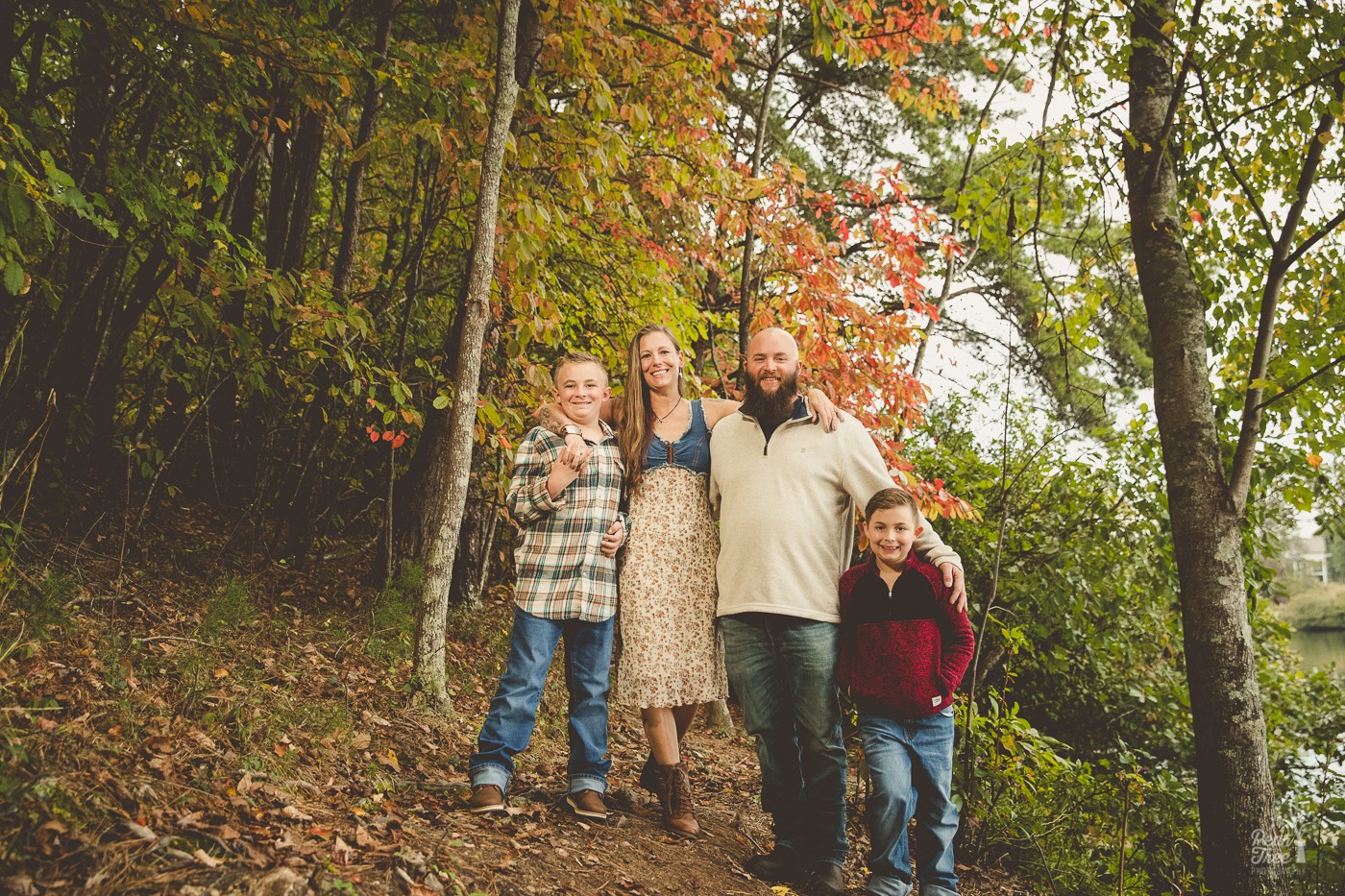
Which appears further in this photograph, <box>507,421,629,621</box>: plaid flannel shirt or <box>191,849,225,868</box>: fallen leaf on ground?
<box>507,421,629,621</box>: plaid flannel shirt

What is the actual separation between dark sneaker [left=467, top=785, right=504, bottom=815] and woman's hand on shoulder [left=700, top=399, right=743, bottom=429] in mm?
1663

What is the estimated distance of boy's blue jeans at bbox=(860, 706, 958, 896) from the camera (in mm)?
3119

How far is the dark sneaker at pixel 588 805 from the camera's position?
3.32m

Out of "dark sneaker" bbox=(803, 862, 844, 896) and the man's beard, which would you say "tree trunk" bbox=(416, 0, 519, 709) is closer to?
the man's beard

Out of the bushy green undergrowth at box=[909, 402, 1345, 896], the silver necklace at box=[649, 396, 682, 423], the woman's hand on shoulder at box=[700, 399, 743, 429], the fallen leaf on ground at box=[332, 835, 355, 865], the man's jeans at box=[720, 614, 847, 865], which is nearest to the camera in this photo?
the fallen leaf on ground at box=[332, 835, 355, 865]

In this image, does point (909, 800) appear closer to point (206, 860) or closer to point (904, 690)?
→ point (904, 690)

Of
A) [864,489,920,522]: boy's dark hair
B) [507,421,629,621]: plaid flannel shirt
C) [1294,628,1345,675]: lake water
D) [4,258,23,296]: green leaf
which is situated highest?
[4,258,23,296]: green leaf

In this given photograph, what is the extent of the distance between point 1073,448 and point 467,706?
6.22 meters

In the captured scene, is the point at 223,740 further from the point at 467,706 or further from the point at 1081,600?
the point at 1081,600

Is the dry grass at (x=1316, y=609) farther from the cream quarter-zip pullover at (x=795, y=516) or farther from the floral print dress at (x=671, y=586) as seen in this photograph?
the floral print dress at (x=671, y=586)

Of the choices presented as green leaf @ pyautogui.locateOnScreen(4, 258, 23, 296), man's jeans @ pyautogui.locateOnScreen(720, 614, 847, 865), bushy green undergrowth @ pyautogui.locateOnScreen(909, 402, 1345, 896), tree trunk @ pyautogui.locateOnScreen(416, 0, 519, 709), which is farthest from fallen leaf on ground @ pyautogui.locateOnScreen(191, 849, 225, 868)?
bushy green undergrowth @ pyautogui.locateOnScreen(909, 402, 1345, 896)

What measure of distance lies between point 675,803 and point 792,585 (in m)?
1.05

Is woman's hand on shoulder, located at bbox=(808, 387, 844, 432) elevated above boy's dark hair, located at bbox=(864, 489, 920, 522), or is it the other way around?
woman's hand on shoulder, located at bbox=(808, 387, 844, 432)

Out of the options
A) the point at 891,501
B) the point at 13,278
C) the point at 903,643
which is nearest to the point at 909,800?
the point at 903,643
